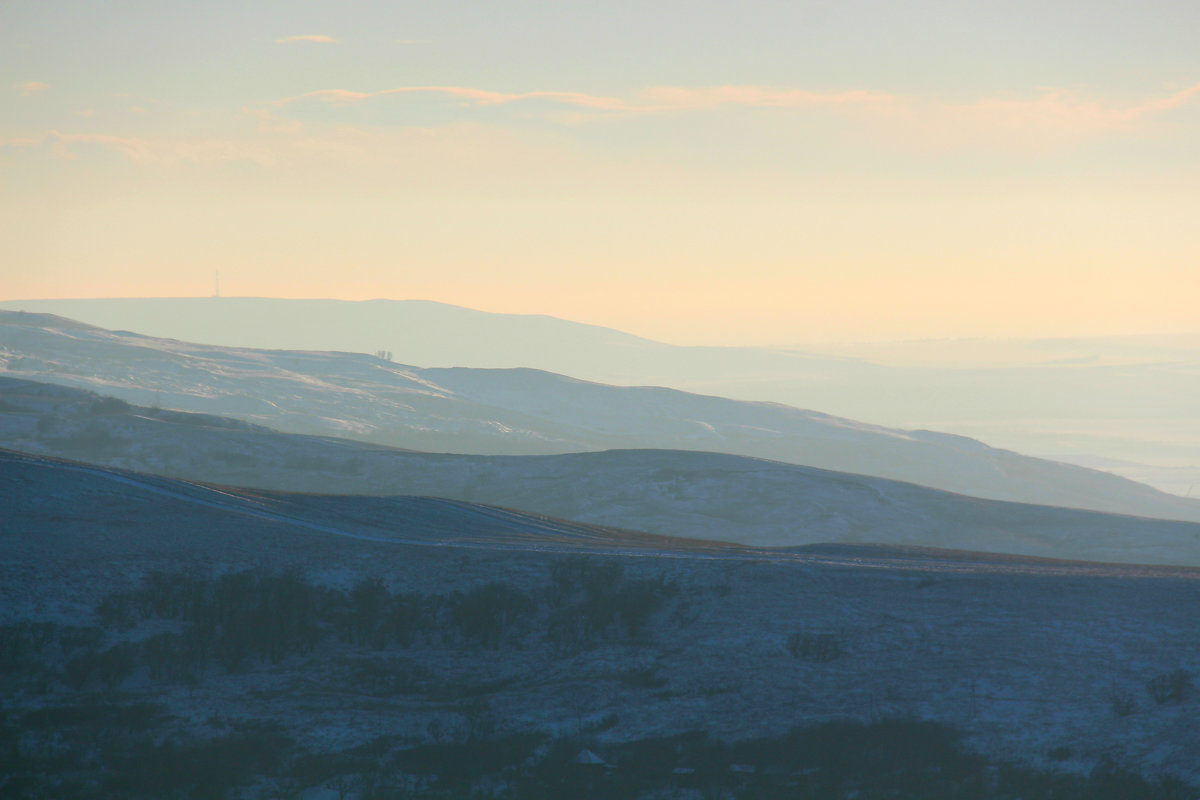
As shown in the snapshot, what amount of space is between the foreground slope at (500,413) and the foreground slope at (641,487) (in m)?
51.1

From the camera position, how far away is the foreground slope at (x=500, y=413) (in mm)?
132625

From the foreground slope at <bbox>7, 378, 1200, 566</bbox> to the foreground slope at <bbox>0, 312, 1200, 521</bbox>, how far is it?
51.1 m

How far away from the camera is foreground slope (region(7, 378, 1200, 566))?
5738 cm

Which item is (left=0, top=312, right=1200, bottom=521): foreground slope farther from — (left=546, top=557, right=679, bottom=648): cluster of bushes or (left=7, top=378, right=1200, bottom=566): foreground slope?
(left=546, top=557, right=679, bottom=648): cluster of bushes

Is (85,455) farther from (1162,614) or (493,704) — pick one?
(1162,614)

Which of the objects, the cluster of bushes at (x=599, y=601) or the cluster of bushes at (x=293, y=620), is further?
the cluster of bushes at (x=599, y=601)

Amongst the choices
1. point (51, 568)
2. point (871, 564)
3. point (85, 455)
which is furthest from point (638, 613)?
point (85, 455)

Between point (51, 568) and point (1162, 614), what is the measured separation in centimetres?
2601

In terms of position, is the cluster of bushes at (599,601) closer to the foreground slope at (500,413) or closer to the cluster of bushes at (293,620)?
the cluster of bushes at (293,620)

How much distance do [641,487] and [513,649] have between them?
40587 mm

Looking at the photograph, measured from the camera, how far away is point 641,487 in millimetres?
64250

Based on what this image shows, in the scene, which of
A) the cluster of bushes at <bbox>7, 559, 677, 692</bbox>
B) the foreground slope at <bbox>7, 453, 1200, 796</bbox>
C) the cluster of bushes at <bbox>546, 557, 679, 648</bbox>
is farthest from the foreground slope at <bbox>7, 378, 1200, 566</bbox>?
the cluster of bushes at <bbox>7, 559, 677, 692</bbox>

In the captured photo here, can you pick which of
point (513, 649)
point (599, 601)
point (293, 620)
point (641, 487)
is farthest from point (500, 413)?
point (513, 649)

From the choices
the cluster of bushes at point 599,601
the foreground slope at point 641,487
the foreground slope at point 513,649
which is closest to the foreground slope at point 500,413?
the foreground slope at point 641,487
